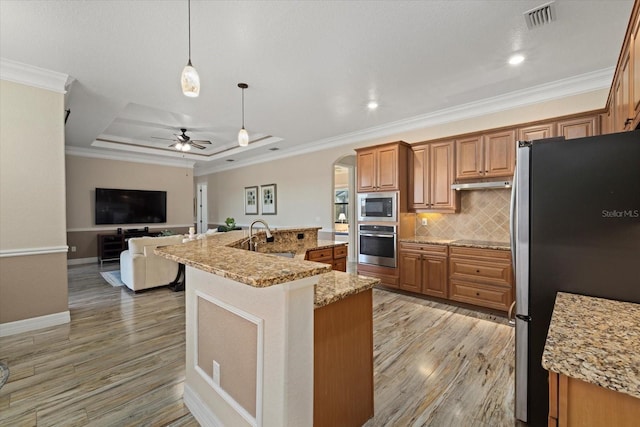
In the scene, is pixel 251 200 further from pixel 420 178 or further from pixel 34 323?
pixel 34 323

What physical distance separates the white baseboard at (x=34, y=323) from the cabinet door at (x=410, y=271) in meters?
4.41

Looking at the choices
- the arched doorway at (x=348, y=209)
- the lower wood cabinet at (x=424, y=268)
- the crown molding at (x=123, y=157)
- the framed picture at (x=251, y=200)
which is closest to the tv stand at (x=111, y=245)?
the crown molding at (x=123, y=157)

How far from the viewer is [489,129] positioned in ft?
12.5

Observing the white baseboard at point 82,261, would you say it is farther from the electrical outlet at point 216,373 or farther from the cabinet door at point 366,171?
the electrical outlet at point 216,373

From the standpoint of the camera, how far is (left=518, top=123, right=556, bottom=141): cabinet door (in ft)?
11.1

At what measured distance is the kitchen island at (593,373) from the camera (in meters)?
0.76

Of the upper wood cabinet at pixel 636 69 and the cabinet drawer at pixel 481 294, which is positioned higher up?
the upper wood cabinet at pixel 636 69

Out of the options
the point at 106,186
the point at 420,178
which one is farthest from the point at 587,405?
the point at 106,186

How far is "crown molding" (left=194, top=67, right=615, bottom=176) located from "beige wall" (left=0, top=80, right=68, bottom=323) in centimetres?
441

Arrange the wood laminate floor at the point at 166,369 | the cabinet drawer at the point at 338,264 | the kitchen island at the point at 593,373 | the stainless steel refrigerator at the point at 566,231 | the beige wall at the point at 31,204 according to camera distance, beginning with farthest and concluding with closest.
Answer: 1. the cabinet drawer at the point at 338,264
2. the beige wall at the point at 31,204
3. the wood laminate floor at the point at 166,369
4. the stainless steel refrigerator at the point at 566,231
5. the kitchen island at the point at 593,373

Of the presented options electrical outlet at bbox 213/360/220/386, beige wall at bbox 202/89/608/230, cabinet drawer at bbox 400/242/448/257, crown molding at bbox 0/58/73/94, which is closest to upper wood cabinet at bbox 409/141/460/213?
beige wall at bbox 202/89/608/230

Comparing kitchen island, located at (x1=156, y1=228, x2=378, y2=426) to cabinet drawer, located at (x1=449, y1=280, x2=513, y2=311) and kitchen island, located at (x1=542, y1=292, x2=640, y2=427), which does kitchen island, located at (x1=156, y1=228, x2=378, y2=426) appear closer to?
kitchen island, located at (x1=542, y1=292, x2=640, y2=427)

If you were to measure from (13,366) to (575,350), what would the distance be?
→ 152 inches

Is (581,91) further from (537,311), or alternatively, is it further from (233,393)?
(233,393)
